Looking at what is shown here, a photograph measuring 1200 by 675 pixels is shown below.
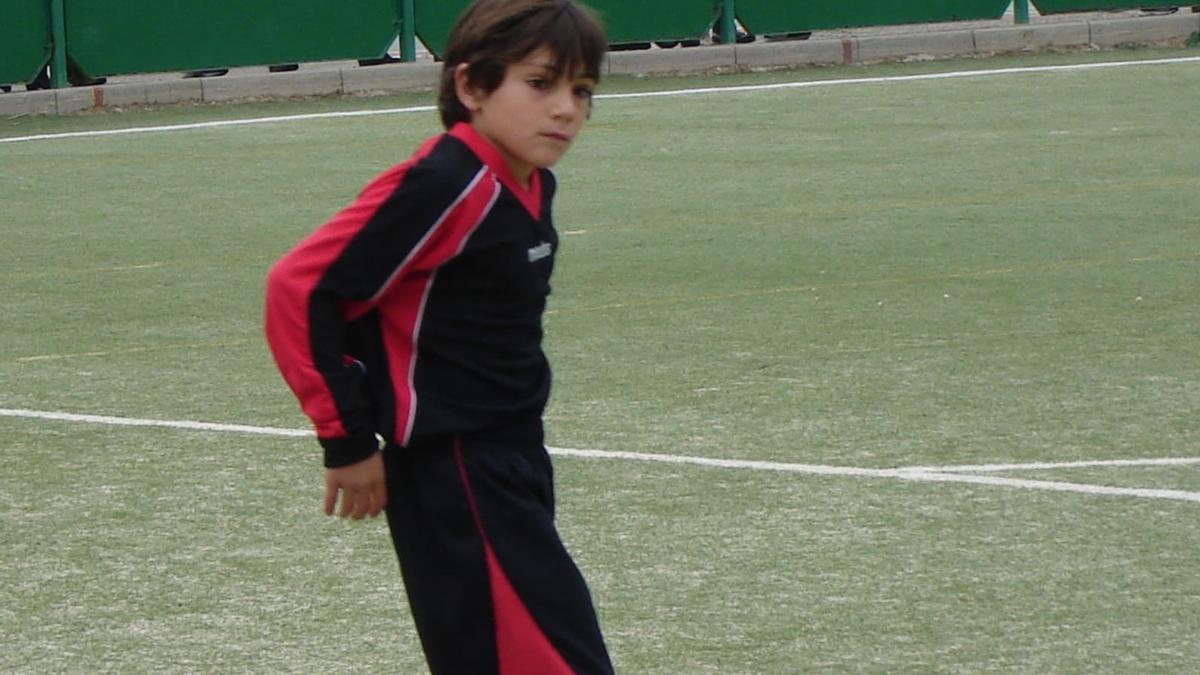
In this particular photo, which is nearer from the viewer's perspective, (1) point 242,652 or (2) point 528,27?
(2) point 528,27

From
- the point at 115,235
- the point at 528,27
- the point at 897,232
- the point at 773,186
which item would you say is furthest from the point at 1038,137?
the point at 528,27

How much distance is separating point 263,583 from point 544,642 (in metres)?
2.21

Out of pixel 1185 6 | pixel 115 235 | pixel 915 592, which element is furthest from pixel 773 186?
pixel 1185 6

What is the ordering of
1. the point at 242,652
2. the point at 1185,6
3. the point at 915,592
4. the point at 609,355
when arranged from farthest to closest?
the point at 1185,6 < the point at 609,355 < the point at 915,592 < the point at 242,652

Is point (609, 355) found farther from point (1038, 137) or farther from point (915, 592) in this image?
point (1038, 137)

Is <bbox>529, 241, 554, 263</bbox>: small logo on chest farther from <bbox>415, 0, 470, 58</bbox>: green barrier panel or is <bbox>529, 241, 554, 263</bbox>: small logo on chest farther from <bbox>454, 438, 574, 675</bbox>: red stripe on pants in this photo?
<bbox>415, 0, 470, 58</bbox>: green barrier panel

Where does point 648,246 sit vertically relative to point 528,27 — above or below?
below

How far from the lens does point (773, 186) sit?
41.5 feet

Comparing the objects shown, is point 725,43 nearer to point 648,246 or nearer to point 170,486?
point 648,246

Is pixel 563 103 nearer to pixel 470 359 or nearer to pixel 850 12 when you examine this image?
pixel 470 359

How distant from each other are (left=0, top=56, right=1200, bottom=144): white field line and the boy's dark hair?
43.3 ft

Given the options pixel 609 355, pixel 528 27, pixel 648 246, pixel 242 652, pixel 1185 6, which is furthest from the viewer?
pixel 1185 6

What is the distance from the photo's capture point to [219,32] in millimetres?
19062

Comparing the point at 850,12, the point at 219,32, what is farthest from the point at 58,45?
the point at 850,12
